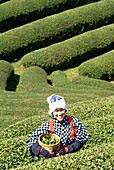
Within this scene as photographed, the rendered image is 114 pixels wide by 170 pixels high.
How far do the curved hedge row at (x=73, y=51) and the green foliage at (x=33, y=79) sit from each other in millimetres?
1173

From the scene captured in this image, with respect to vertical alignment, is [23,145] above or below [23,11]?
below

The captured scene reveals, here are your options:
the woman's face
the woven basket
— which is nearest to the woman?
the woman's face

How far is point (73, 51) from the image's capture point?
62.5 ft

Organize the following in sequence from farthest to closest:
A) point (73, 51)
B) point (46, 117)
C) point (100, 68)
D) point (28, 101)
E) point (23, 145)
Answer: point (73, 51)
point (100, 68)
point (28, 101)
point (46, 117)
point (23, 145)

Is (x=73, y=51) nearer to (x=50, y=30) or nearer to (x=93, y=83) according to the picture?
(x=50, y=30)

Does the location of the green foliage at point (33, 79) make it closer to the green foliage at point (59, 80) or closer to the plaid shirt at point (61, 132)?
the green foliage at point (59, 80)

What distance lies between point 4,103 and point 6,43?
371 inches

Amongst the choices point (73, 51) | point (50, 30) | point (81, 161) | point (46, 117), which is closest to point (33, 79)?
point (73, 51)

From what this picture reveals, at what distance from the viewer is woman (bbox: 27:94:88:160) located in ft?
14.1

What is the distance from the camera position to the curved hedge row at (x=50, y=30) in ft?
64.7

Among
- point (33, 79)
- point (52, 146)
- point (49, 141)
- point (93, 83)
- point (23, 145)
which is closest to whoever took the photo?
point (52, 146)

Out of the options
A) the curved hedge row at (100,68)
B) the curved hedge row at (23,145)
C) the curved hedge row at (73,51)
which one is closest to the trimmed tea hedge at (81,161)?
the curved hedge row at (23,145)

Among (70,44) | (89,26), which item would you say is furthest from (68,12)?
(70,44)

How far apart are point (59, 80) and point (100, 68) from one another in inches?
138
